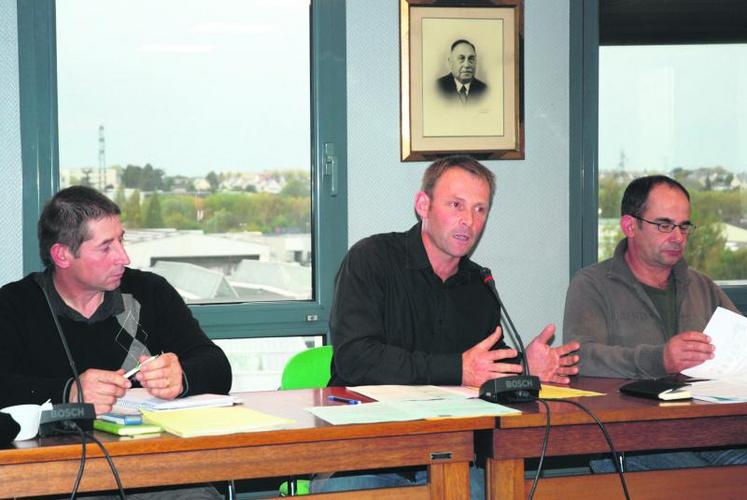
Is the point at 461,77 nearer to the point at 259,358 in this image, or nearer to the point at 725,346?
the point at 259,358

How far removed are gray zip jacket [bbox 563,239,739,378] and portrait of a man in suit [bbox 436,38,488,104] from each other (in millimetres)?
939

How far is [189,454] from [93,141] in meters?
1.90

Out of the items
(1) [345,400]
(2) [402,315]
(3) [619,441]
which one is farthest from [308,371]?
(3) [619,441]

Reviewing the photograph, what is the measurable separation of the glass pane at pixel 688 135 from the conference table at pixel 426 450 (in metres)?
1.79

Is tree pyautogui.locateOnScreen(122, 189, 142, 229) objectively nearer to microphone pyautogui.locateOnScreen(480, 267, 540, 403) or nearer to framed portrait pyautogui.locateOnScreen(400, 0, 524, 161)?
framed portrait pyautogui.locateOnScreen(400, 0, 524, 161)

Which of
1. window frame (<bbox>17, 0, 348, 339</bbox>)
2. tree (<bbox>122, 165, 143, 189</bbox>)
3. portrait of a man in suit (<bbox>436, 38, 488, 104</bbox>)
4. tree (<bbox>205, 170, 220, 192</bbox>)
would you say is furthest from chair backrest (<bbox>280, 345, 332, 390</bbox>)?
portrait of a man in suit (<bbox>436, 38, 488, 104</bbox>)

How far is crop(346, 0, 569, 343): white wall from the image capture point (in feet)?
12.2

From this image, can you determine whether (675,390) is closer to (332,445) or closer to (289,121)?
(332,445)

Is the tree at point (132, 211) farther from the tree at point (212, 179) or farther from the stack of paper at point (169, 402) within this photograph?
the stack of paper at point (169, 402)

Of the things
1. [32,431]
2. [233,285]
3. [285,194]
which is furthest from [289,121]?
[32,431]

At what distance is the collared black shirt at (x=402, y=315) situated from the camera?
2.57m

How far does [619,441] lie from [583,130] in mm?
2010

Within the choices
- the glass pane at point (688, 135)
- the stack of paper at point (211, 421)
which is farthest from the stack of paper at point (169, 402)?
the glass pane at point (688, 135)

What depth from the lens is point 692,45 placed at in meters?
4.07
